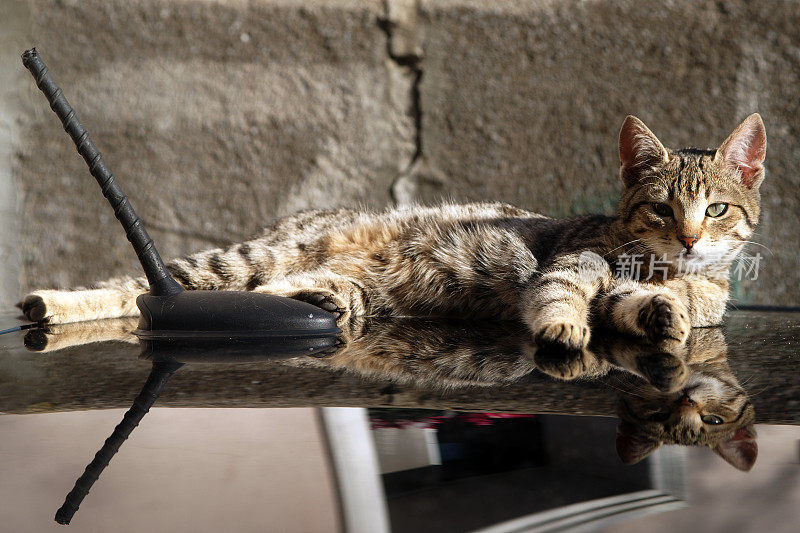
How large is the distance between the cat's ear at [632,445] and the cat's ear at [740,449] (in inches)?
1.9

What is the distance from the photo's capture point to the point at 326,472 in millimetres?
467

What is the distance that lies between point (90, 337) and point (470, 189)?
1.38 m

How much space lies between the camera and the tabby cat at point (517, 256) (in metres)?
1.48

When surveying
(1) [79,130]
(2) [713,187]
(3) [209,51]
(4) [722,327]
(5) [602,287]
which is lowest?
(4) [722,327]

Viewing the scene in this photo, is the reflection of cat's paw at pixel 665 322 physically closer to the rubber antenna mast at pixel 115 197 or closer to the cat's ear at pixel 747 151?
the cat's ear at pixel 747 151

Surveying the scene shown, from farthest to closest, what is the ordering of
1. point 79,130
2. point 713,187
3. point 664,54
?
1. point 664,54
2. point 713,187
3. point 79,130

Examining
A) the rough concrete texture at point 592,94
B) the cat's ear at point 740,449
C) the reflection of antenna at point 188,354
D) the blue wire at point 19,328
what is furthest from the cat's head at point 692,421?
the rough concrete texture at point 592,94

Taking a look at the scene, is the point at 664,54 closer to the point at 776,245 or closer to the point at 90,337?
the point at 776,245

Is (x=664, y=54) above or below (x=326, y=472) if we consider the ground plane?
above

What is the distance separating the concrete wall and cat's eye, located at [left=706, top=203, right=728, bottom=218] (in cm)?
62

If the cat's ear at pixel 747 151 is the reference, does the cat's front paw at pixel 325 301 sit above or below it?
below

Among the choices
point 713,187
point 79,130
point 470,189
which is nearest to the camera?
point 79,130

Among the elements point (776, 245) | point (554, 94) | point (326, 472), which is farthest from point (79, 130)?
point (776, 245)

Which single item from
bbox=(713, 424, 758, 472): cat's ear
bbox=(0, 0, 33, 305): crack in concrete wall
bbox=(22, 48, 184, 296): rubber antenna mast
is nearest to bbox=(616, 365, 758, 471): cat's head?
bbox=(713, 424, 758, 472): cat's ear
